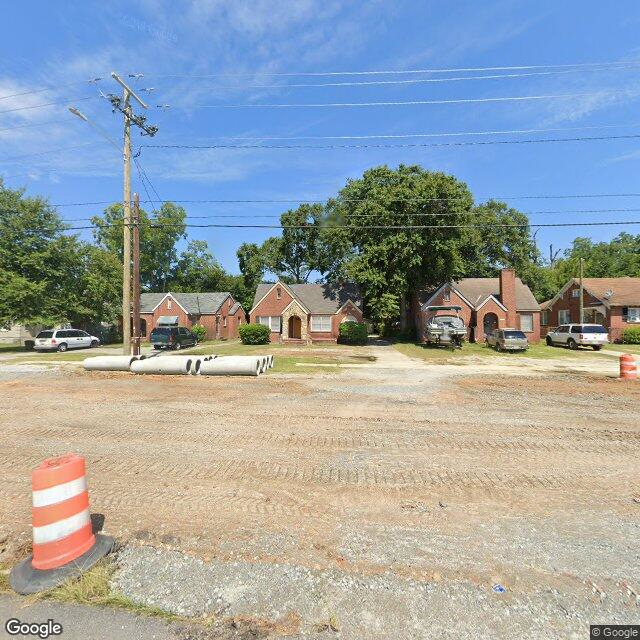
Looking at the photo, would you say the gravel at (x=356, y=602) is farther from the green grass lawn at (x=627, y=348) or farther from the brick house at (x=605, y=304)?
the brick house at (x=605, y=304)

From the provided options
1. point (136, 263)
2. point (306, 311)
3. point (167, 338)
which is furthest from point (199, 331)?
point (136, 263)

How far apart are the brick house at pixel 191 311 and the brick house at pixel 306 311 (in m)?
6.44

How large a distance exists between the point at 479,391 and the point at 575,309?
33420 millimetres

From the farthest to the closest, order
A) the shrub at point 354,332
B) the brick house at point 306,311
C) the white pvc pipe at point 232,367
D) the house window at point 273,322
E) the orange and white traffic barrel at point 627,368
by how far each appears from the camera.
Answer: the house window at point 273,322
the brick house at point 306,311
the shrub at point 354,332
the white pvc pipe at point 232,367
the orange and white traffic barrel at point 627,368

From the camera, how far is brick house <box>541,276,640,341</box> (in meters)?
33.1

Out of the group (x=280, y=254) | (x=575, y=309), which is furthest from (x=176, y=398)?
(x=280, y=254)

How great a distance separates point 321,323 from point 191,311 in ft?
47.2

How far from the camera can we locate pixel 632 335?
1227 inches

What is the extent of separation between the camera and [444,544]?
360 centimetres

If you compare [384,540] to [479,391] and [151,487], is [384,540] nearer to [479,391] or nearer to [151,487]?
[151,487]

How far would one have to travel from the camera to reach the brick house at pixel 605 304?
3312cm

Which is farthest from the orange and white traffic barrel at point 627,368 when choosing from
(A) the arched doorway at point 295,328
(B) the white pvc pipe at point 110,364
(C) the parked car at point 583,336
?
(A) the arched doorway at point 295,328

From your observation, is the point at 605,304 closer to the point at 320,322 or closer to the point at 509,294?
the point at 509,294

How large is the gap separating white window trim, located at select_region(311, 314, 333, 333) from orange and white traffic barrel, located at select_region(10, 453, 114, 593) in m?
32.2
